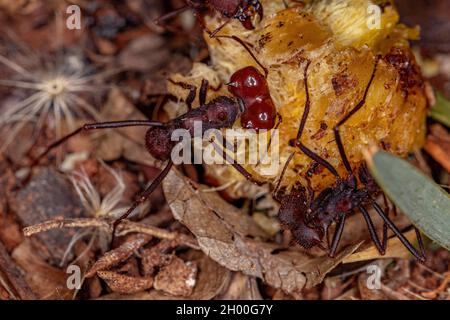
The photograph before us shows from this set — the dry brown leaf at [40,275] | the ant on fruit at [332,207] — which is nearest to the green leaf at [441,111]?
the ant on fruit at [332,207]

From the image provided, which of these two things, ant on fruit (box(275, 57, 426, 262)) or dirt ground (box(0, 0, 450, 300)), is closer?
ant on fruit (box(275, 57, 426, 262))

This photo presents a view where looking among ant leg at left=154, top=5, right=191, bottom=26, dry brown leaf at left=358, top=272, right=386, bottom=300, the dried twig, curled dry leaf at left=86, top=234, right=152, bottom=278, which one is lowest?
dry brown leaf at left=358, top=272, right=386, bottom=300

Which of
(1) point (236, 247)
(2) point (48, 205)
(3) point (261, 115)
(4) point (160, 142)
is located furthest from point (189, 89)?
(2) point (48, 205)

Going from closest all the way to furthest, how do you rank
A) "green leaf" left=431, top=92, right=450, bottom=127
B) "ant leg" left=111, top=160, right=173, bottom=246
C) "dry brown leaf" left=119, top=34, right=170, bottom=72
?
1. "ant leg" left=111, top=160, right=173, bottom=246
2. "green leaf" left=431, top=92, right=450, bottom=127
3. "dry brown leaf" left=119, top=34, right=170, bottom=72

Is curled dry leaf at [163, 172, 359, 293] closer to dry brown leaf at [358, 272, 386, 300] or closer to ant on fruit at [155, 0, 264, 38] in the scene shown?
dry brown leaf at [358, 272, 386, 300]

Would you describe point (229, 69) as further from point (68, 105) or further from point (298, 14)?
point (68, 105)

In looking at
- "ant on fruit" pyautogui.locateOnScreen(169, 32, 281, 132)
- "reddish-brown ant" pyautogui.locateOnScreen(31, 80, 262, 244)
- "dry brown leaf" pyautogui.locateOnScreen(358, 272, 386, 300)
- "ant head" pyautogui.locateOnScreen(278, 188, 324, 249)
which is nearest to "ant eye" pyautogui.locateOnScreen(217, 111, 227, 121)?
"reddish-brown ant" pyautogui.locateOnScreen(31, 80, 262, 244)

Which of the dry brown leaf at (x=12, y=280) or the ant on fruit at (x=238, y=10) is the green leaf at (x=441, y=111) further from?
the dry brown leaf at (x=12, y=280)

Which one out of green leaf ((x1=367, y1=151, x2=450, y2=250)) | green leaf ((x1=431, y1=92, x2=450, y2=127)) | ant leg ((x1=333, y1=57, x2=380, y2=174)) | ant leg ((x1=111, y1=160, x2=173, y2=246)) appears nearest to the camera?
→ green leaf ((x1=367, y1=151, x2=450, y2=250))

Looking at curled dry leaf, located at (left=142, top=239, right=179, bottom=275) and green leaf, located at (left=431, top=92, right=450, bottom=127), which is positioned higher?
green leaf, located at (left=431, top=92, right=450, bottom=127)
